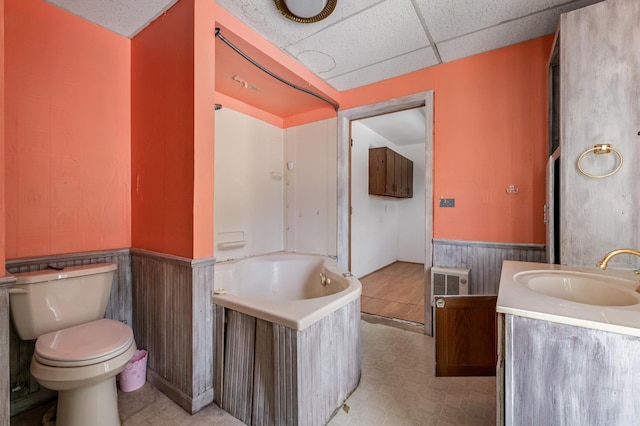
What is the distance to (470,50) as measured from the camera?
6.93ft

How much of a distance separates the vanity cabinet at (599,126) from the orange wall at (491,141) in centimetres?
55

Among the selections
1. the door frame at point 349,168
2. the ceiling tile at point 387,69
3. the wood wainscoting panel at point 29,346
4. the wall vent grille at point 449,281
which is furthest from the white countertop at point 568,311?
the wood wainscoting panel at point 29,346

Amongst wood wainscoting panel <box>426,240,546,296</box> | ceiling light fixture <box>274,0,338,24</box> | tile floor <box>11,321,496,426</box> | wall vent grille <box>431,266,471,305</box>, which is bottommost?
tile floor <box>11,321,496,426</box>

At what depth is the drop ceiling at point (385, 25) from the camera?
1.62m

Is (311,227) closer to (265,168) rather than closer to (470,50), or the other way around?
(265,168)

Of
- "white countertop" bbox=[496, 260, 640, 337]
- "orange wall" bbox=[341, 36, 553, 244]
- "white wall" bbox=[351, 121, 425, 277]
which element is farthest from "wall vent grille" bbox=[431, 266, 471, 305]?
"white wall" bbox=[351, 121, 425, 277]

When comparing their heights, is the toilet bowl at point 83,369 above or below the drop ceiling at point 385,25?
below

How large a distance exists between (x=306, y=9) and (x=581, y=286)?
A: 2.01 metres

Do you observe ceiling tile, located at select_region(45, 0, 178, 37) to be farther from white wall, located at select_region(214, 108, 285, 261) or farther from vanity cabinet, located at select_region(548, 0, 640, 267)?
vanity cabinet, located at select_region(548, 0, 640, 267)

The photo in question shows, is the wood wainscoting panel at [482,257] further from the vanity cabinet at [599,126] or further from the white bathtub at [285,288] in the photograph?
the white bathtub at [285,288]

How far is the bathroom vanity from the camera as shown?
28.0 inches

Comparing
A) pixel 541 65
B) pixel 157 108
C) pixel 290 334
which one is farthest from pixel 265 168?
pixel 541 65

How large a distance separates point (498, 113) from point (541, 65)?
1.27 feet

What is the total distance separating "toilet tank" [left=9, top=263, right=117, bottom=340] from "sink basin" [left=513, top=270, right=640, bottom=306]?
218 cm
